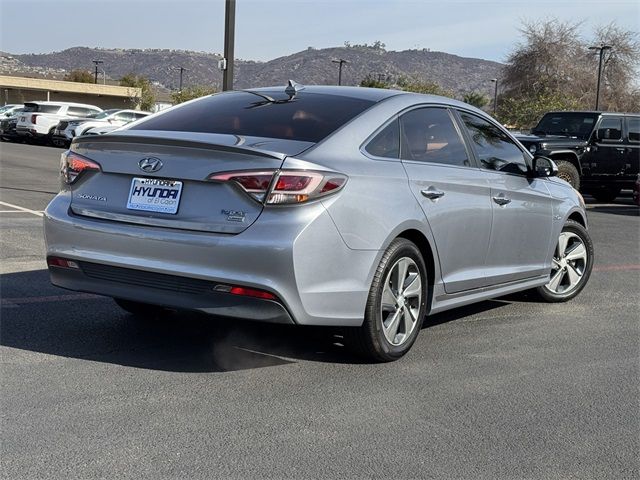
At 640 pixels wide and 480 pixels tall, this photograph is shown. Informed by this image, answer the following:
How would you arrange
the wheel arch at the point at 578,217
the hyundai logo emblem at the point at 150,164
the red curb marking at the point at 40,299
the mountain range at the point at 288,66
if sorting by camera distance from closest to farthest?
1. the hyundai logo emblem at the point at 150,164
2. the red curb marking at the point at 40,299
3. the wheel arch at the point at 578,217
4. the mountain range at the point at 288,66

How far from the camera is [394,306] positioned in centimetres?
514

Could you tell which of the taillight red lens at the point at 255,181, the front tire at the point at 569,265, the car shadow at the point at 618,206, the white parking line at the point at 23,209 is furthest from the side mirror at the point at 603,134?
the taillight red lens at the point at 255,181

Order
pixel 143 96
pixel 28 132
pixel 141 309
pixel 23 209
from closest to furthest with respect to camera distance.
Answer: pixel 141 309, pixel 23 209, pixel 28 132, pixel 143 96

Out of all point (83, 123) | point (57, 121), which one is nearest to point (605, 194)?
point (83, 123)

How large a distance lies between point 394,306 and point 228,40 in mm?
9858

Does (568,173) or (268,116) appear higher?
(268,116)

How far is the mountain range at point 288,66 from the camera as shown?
152m

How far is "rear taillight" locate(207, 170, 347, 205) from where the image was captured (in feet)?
14.7

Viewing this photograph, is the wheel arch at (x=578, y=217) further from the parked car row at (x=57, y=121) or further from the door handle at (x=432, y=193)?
the parked car row at (x=57, y=121)

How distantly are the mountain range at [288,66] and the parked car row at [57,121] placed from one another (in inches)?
4198

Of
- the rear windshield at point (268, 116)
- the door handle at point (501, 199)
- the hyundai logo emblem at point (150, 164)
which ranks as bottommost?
the door handle at point (501, 199)

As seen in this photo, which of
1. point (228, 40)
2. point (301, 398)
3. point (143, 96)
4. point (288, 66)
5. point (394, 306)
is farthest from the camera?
point (288, 66)

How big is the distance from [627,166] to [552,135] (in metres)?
1.74

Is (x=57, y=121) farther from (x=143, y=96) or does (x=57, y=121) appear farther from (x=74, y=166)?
(x=143, y=96)
